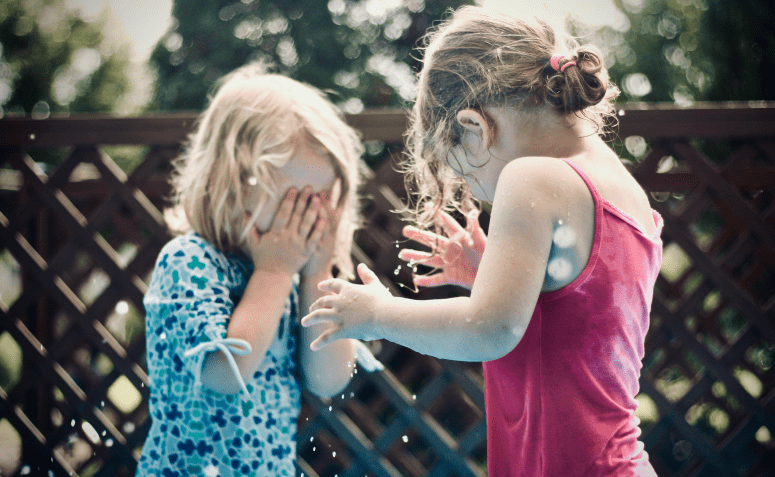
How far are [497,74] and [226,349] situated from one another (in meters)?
0.68

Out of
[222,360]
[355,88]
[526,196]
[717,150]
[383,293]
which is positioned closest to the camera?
[526,196]

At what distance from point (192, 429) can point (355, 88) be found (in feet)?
20.1

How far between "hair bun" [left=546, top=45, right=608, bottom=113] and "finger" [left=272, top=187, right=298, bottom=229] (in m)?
0.58

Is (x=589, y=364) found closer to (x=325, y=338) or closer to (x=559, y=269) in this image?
(x=559, y=269)

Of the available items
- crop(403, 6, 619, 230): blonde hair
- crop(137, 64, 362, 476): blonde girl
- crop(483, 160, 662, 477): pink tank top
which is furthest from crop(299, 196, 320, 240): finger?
crop(483, 160, 662, 477): pink tank top

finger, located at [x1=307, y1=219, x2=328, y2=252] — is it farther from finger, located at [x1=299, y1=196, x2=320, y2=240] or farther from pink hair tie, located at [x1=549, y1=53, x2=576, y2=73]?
pink hair tie, located at [x1=549, y1=53, x2=576, y2=73]

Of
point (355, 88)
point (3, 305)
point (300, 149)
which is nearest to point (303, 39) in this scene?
point (355, 88)

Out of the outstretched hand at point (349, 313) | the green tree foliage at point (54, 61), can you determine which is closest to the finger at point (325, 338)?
the outstretched hand at point (349, 313)

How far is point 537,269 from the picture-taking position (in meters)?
0.68

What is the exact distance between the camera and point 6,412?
2.05 meters

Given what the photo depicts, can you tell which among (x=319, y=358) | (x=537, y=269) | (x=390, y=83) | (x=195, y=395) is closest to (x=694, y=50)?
(x=390, y=83)

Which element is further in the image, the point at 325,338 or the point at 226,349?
the point at 226,349

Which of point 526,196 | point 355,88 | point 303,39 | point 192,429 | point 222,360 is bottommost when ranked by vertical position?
point 355,88

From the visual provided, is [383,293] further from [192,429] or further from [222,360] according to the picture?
[192,429]
